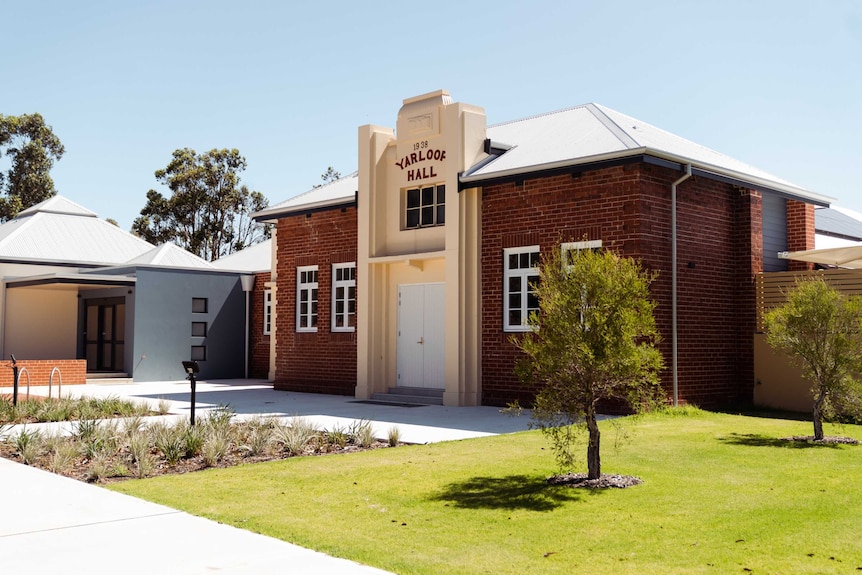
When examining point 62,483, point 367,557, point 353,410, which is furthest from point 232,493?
point 353,410

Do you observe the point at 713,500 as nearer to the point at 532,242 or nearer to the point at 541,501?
the point at 541,501

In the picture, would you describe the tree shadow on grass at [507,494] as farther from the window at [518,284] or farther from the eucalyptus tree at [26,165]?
the eucalyptus tree at [26,165]

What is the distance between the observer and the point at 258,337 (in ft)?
90.2

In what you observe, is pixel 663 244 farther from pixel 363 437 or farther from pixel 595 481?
pixel 595 481

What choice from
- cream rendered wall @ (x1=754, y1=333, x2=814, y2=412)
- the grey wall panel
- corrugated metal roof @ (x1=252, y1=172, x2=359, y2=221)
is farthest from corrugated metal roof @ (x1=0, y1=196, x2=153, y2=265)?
cream rendered wall @ (x1=754, y1=333, x2=814, y2=412)

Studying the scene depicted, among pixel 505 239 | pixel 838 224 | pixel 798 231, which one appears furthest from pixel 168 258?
pixel 838 224

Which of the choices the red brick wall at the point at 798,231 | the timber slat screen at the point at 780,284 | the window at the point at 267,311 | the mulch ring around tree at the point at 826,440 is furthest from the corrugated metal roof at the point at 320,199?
the mulch ring around tree at the point at 826,440

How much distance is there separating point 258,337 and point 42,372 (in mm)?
6807

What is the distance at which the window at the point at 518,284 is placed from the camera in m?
15.6

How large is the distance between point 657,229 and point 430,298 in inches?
207

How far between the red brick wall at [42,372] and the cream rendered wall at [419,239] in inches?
371

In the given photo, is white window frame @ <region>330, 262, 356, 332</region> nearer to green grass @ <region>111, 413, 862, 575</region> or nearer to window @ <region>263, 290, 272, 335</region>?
window @ <region>263, 290, 272, 335</region>

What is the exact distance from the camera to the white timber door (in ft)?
57.2

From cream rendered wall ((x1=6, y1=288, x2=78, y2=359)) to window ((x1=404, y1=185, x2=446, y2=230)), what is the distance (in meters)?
16.3
